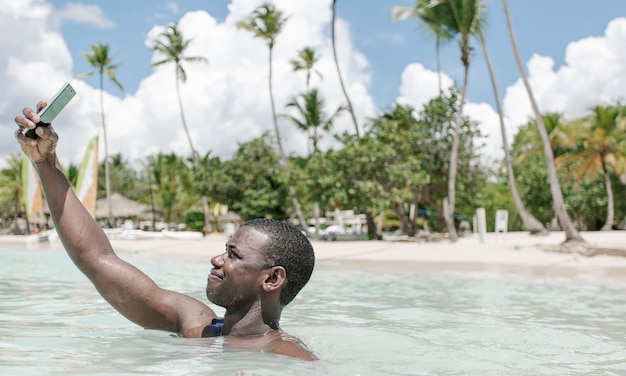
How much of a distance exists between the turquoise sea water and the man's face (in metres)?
0.34

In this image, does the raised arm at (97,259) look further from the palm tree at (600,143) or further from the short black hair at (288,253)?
the palm tree at (600,143)

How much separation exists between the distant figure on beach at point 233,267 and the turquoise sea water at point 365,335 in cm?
14

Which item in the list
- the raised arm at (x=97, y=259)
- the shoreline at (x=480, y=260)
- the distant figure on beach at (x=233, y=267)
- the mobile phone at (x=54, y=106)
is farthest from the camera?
the shoreline at (x=480, y=260)

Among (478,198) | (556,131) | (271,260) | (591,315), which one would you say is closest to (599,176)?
(556,131)

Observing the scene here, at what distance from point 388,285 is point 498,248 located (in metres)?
8.28

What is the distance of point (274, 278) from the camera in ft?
8.84

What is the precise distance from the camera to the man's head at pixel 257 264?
105 inches

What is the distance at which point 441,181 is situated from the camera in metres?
30.2

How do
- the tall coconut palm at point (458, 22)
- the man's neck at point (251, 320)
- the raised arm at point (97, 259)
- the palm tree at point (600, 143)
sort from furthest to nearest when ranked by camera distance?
the palm tree at point (600, 143) < the tall coconut palm at point (458, 22) < the man's neck at point (251, 320) < the raised arm at point (97, 259)

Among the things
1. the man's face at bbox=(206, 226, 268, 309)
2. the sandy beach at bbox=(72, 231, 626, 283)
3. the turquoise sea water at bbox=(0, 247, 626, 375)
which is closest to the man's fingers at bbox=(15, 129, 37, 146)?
the man's face at bbox=(206, 226, 268, 309)

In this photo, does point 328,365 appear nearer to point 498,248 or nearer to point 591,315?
point 591,315

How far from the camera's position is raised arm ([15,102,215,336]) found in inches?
100.0

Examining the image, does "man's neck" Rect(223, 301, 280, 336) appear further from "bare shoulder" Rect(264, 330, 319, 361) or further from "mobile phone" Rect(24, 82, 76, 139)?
"mobile phone" Rect(24, 82, 76, 139)

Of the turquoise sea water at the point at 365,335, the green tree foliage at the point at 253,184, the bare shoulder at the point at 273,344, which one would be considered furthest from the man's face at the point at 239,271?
the green tree foliage at the point at 253,184
